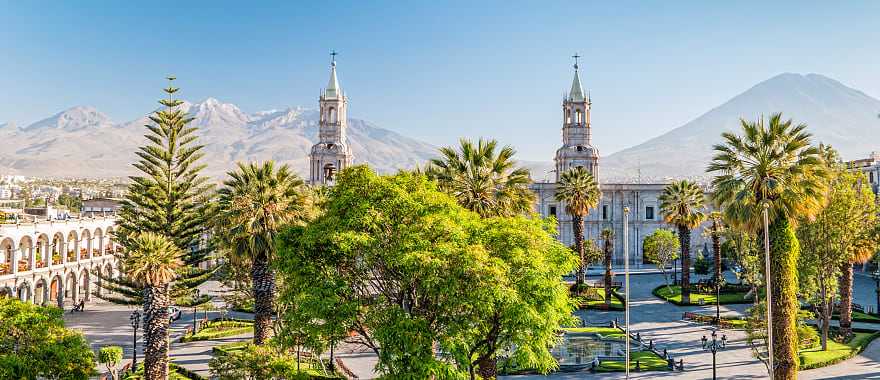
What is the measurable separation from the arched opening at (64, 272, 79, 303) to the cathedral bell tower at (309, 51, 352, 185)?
89.9ft

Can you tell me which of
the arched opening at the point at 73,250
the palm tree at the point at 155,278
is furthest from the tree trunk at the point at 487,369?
the arched opening at the point at 73,250

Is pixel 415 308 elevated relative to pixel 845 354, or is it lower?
elevated

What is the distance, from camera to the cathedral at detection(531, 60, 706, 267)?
235 feet

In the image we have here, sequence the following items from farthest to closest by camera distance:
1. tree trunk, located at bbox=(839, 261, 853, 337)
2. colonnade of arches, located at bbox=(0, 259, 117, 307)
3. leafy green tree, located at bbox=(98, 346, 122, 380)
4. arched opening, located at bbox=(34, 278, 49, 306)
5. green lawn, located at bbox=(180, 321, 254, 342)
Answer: arched opening, located at bbox=(34, 278, 49, 306) → colonnade of arches, located at bbox=(0, 259, 117, 307) → green lawn, located at bbox=(180, 321, 254, 342) → tree trunk, located at bbox=(839, 261, 853, 337) → leafy green tree, located at bbox=(98, 346, 122, 380)

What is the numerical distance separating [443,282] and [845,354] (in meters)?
20.7

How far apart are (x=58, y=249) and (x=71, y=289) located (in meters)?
4.05

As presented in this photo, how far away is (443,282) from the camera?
1672cm

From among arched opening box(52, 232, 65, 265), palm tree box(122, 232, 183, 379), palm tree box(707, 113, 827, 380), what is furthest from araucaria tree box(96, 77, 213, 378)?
arched opening box(52, 232, 65, 265)

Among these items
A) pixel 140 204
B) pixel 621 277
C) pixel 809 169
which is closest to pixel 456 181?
pixel 809 169

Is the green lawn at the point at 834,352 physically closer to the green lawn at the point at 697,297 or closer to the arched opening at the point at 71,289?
the green lawn at the point at 697,297

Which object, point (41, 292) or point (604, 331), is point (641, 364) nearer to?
point (604, 331)

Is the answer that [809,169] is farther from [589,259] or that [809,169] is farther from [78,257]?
[78,257]

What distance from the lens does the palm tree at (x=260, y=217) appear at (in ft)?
78.7

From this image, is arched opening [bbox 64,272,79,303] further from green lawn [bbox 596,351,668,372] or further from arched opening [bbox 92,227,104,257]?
green lawn [bbox 596,351,668,372]
